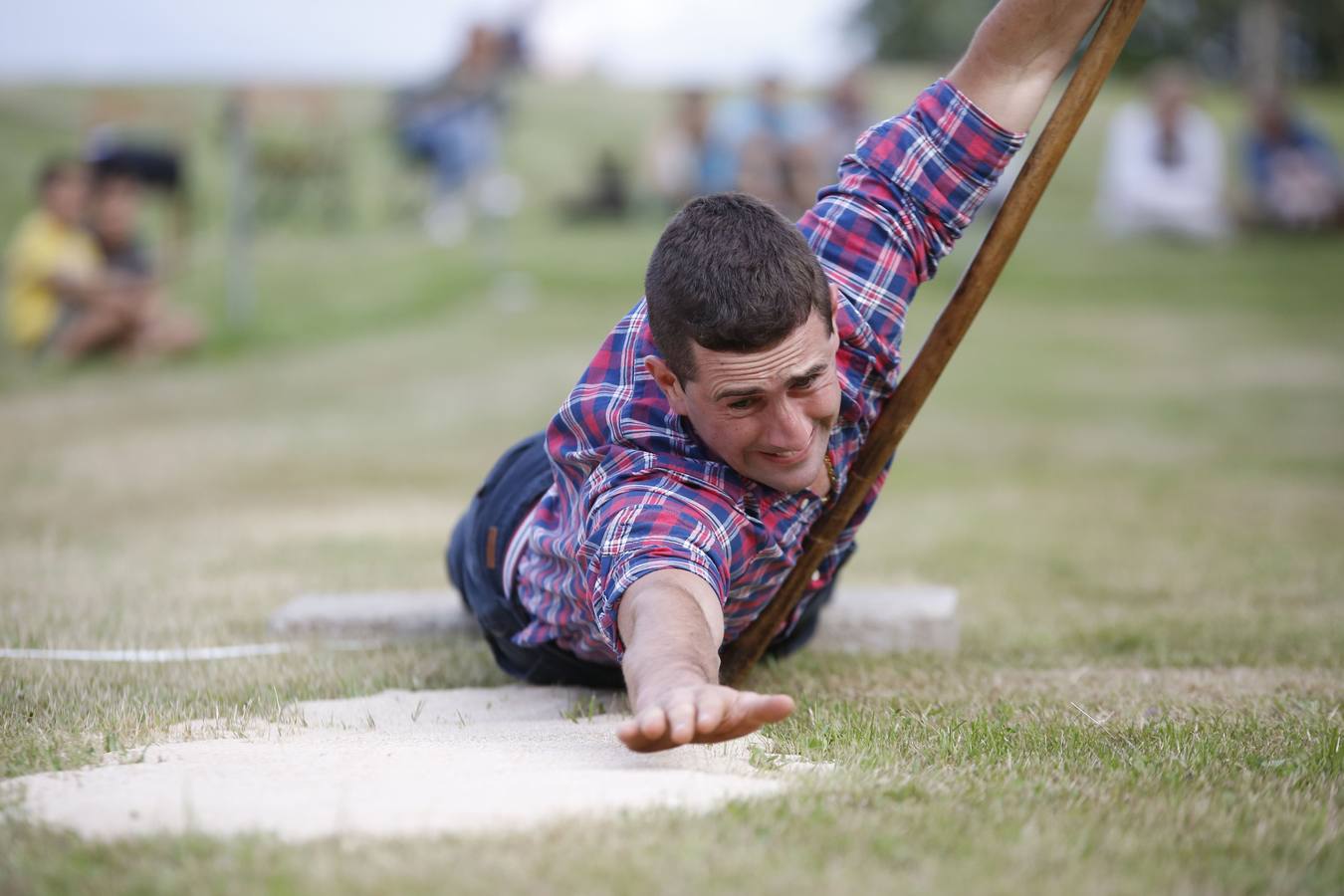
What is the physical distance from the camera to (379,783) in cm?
229

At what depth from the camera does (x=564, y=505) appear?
3020 millimetres

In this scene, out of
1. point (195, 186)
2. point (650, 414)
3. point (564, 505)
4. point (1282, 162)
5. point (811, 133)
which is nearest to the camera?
point (650, 414)

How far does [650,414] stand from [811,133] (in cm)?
1294

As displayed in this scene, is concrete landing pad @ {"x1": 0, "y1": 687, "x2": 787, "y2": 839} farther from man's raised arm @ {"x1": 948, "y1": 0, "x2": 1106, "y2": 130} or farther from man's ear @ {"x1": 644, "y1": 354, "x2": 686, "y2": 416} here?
man's raised arm @ {"x1": 948, "y1": 0, "x2": 1106, "y2": 130}

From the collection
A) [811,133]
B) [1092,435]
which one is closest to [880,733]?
[1092,435]

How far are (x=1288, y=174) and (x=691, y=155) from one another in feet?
23.6

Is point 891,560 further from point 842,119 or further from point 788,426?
point 842,119

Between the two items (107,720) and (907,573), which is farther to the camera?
(907,573)

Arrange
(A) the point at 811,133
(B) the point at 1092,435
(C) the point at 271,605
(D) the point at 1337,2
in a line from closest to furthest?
(C) the point at 271,605 → (B) the point at 1092,435 → (A) the point at 811,133 → (D) the point at 1337,2

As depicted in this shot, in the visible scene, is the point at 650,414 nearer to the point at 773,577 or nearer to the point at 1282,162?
the point at 773,577

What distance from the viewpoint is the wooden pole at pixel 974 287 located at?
9.77ft

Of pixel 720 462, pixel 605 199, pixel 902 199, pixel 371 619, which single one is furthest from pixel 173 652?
pixel 605 199

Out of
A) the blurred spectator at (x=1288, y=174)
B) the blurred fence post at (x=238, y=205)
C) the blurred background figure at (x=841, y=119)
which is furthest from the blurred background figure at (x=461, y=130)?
the blurred spectator at (x=1288, y=174)

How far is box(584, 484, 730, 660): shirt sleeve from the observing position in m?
2.56
